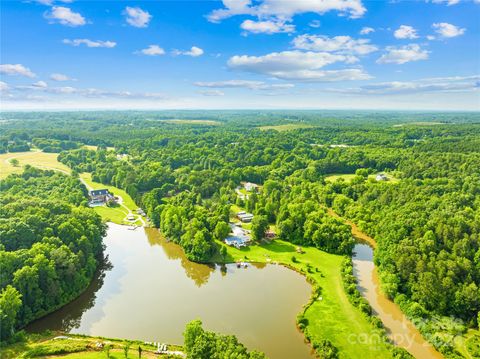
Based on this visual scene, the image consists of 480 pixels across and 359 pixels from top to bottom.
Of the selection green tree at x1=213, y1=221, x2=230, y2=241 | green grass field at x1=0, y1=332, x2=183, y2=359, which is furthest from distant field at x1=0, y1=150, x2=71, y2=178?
green grass field at x1=0, y1=332, x2=183, y2=359

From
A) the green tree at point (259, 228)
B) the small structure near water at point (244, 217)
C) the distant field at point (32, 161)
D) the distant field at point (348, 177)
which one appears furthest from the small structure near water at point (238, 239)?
the distant field at point (32, 161)

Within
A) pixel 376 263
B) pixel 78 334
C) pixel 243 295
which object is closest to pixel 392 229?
pixel 376 263

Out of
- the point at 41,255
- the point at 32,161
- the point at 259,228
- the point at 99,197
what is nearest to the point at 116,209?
the point at 99,197

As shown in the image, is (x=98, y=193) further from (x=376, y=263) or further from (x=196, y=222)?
(x=376, y=263)

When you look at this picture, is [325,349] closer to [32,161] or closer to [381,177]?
[381,177]

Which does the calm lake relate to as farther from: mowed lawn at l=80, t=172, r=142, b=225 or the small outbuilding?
the small outbuilding

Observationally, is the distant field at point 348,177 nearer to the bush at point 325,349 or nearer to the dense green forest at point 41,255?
the bush at point 325,349
